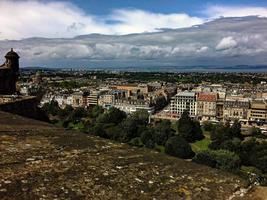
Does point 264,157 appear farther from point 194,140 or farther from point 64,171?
point 64,171

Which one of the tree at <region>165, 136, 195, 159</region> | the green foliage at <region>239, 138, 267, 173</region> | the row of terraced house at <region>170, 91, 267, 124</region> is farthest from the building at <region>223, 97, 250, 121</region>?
the tree at <region>165, 136, 195, 159</region>

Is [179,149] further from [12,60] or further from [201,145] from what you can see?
[12,60]

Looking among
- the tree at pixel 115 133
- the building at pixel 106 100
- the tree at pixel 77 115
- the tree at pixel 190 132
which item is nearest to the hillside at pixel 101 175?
the tree at pixel 115 133

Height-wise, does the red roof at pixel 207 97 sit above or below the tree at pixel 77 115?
above

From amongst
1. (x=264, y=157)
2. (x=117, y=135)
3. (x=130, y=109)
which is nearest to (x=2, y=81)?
(x=264, y=157)

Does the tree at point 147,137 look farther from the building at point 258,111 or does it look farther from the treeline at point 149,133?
the building at point 258,111
